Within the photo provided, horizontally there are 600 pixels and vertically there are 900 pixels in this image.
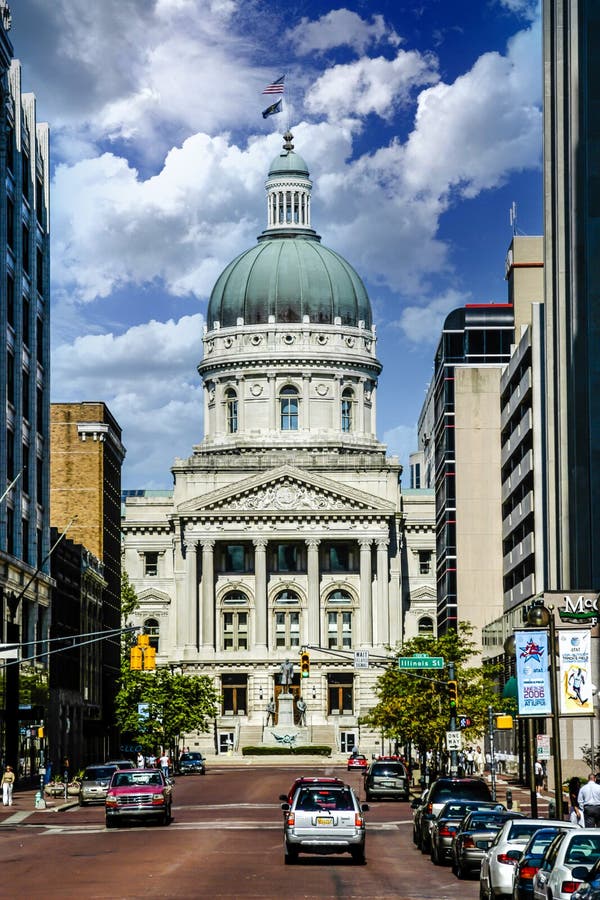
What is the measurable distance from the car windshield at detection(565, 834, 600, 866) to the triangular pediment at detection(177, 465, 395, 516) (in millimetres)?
136358

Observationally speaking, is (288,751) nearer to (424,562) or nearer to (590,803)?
(424,562)

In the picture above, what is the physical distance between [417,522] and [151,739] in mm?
59089

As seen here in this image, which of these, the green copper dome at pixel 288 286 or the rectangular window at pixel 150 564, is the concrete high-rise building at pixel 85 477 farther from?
the green copper dome at pixel 288 286

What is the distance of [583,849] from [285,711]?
129 meters

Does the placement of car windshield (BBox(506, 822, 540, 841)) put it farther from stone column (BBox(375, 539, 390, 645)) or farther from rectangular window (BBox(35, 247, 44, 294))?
stone column (BBox(375, 539, 390, 645))

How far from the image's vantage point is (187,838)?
1932 inches

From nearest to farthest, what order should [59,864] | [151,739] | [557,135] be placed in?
[59,864] → [557,135] → [151,739]

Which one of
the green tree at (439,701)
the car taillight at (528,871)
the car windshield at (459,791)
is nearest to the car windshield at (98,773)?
the green tree at (439,701)

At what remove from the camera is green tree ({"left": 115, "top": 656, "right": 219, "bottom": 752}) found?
11881 centimetres

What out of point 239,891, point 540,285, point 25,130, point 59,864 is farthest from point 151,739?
point 239,891

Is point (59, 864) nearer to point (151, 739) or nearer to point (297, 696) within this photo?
point (151, 739)

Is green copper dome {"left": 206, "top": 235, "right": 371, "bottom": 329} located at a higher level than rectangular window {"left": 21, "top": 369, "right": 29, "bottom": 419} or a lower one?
higher

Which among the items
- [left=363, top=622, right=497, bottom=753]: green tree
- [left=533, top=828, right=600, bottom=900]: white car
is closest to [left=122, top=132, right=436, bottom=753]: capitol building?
[left=363, top=622, right=497, bottom=753]: green tree

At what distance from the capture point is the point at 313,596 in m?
161
